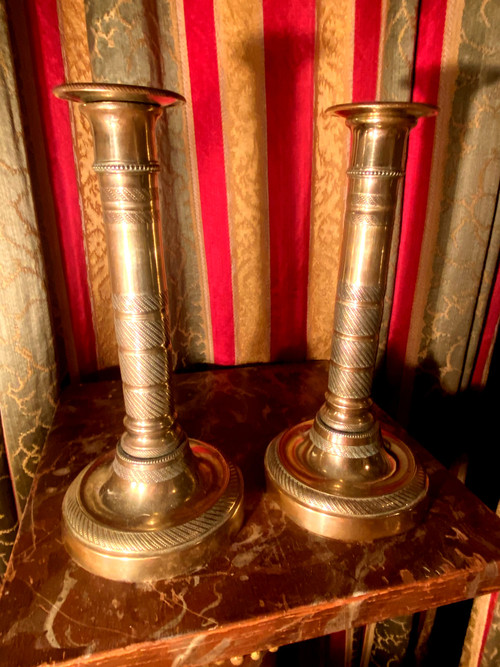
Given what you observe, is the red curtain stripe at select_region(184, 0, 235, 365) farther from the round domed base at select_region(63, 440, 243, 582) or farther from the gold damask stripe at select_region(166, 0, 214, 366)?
the round domed base at select_region(63, 440, 243, 582)

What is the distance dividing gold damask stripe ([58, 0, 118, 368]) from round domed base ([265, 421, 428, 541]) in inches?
19.5

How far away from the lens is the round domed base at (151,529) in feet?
1.90

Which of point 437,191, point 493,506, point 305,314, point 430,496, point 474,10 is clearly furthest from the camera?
point 493,506

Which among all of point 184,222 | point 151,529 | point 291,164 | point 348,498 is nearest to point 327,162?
point 291,164

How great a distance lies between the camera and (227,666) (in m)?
0.78

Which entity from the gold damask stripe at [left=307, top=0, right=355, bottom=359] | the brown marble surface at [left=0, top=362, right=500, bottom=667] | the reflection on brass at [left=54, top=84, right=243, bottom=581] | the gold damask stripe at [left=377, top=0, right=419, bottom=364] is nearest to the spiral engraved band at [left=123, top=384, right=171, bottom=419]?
the reflection on brass at [left=54, top=84, right=243, bottom=581]

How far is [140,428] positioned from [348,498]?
0.31 metres

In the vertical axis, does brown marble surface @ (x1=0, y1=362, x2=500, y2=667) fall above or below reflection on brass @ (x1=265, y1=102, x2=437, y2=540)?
below

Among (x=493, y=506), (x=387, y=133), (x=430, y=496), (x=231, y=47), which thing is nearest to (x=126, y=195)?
(x=387, y=133)

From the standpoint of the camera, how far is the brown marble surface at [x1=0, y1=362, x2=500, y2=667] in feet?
1.73

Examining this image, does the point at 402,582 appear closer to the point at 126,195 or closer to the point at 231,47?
the point at 126,195

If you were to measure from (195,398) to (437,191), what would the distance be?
687mm

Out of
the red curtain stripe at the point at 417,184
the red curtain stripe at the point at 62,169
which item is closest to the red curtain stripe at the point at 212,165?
the red curtain stripe at the point at 62,169

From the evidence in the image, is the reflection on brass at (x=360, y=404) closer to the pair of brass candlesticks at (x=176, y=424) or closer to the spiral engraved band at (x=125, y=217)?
the pair of brass candlesticks at (x=176, y=424)
